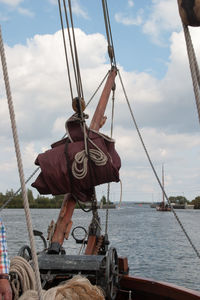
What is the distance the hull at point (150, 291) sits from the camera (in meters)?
3.92

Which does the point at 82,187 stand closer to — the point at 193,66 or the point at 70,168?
the point at 70,168

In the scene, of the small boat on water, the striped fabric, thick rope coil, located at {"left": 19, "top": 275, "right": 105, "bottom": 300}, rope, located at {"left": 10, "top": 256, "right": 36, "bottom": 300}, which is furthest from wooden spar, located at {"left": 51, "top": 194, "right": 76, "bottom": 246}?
the striped fabric

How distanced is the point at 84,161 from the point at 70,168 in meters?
0.21

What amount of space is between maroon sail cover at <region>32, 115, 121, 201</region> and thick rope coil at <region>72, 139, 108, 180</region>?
4 cm

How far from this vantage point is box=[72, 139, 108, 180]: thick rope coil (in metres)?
→ 4.29

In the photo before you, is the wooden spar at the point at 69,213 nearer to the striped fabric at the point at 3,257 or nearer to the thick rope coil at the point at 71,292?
the thick rope coil at the point at 71,292

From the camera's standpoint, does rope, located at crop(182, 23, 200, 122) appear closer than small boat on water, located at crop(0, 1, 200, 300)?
Yes

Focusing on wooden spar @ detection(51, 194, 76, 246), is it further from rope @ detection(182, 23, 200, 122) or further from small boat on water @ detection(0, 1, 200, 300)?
rope @ detection(182, 23, 200, 122)

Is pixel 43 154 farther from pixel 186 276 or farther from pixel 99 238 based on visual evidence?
pixel 186 276

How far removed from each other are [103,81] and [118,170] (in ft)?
8.27

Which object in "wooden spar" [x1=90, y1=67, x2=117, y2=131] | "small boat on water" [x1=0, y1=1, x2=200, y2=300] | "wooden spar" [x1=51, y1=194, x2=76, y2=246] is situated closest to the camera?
"small boat on water" [x1=0, y1=1, x2=200, y2=300]

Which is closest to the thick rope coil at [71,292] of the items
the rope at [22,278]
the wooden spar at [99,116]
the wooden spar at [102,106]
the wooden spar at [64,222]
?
the rope at [22,278]

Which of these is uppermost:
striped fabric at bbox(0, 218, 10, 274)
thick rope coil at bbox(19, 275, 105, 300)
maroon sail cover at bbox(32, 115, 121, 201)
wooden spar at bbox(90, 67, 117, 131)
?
wooden spar at bbox(90, 67, 117, 131)

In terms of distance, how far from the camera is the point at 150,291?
4.36 metres
